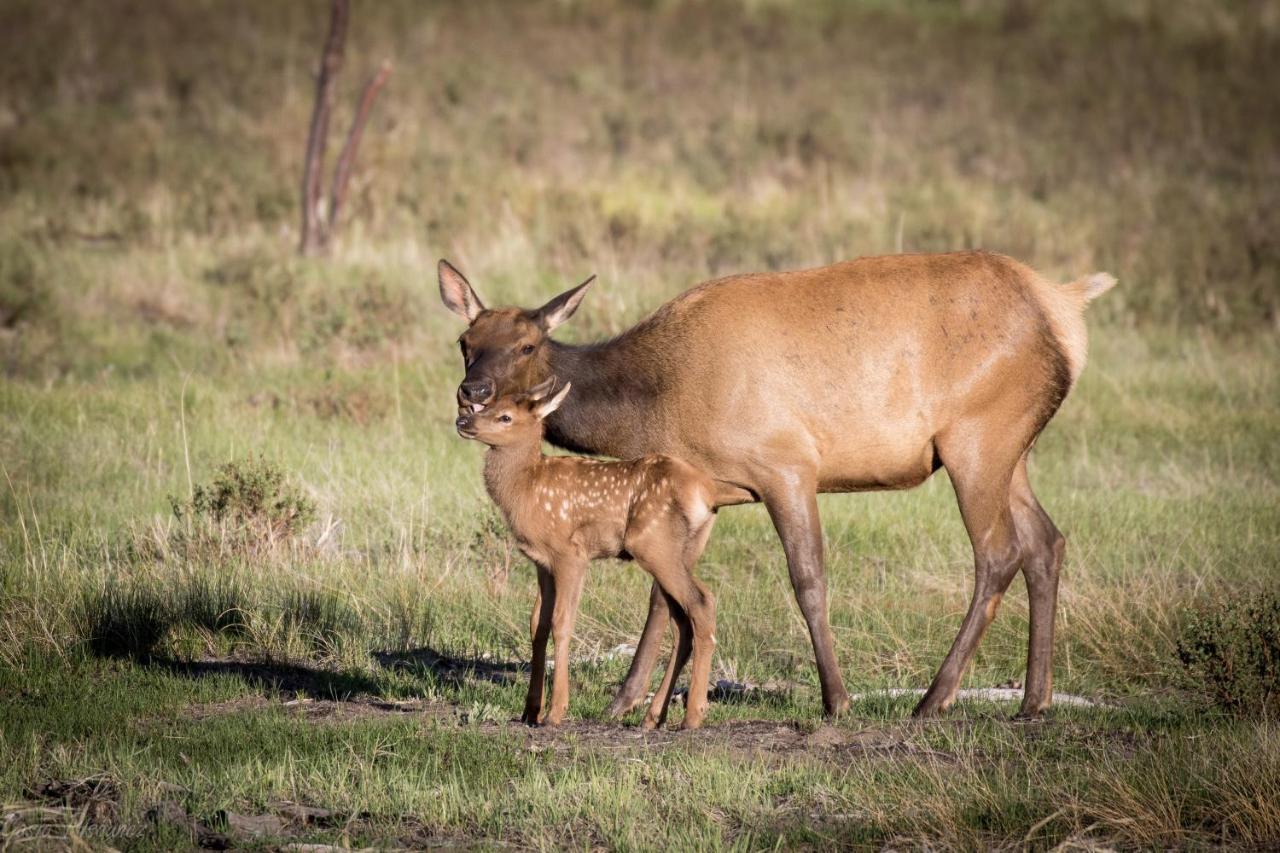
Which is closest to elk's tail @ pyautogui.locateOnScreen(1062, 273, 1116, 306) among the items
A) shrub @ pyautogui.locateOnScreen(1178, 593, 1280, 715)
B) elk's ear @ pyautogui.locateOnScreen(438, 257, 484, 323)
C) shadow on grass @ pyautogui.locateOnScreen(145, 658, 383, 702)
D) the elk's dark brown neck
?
shrub @ pyautogui.locateOnScreen(1178, 593, 1280, 715)

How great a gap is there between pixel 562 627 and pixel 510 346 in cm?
160

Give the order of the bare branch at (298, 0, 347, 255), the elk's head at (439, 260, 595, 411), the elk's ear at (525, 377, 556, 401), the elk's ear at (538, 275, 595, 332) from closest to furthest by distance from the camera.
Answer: the elk's ear at (525, 377, 556, 401) < the elk's head at (439, 260, 595, 411) < the elk's ear at (538, 275, 595, 332) < the bare branch at (298, 0, 347, 255)

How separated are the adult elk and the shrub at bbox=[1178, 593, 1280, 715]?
0.80m

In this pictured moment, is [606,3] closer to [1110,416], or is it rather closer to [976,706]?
[1110,416]

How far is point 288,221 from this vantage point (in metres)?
22.8

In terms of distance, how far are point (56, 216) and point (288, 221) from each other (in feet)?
9.60

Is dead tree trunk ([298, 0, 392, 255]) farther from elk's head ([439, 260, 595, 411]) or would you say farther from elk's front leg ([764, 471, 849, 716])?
elk's front leg ([764, 471, 849, 716])

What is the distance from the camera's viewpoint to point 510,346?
855 cm

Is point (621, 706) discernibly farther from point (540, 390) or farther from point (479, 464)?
point (479, 464)

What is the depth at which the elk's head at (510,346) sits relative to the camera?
8328 millimetres

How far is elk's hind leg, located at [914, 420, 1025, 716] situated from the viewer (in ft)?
28.8

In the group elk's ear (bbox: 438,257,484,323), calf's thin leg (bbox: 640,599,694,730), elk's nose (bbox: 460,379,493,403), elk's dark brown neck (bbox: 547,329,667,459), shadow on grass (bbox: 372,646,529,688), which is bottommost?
shadow on grass (bbox: 372,646,529,688)

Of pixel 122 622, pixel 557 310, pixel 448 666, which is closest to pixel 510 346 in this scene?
pixel 557 310

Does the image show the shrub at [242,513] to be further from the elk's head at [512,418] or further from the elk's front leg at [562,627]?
the elk's front leg at [562,627]
